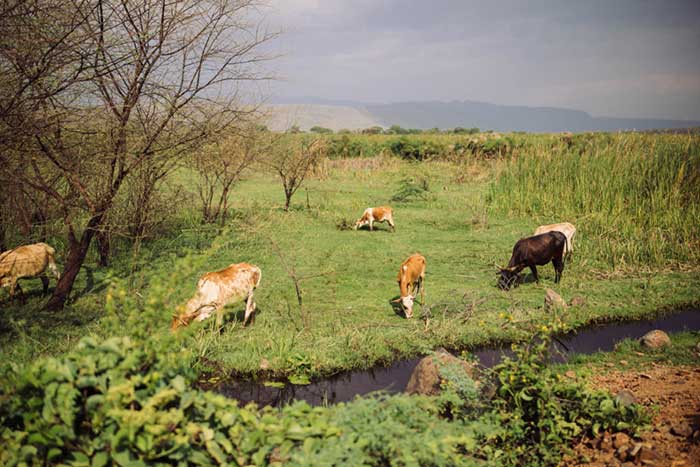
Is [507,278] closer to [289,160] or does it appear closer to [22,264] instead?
[22,264]

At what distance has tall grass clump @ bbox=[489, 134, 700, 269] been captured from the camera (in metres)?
10.6

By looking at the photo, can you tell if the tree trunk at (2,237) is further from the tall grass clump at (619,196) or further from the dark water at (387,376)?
the tall grass clump at (619,196)

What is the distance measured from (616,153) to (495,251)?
6021mm

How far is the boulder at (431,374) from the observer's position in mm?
4855

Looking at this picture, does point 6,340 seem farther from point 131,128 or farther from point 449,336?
point 449,336

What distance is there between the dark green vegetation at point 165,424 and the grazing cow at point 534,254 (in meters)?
5.61

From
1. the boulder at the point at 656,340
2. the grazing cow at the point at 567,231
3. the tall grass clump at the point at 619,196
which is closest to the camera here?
the boulder at the point at 656,340

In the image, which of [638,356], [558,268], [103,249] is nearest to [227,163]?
[103,249]

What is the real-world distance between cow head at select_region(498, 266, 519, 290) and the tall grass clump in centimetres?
245

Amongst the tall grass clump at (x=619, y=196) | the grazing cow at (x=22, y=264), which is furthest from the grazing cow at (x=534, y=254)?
the grazing cow at (x=22, y=264)

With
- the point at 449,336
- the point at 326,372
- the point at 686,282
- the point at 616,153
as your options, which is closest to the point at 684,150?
the point at 616,153

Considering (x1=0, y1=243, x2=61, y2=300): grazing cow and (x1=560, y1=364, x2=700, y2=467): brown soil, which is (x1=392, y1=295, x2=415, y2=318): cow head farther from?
(x1=0, y1=243, x2=61, y2=300): grazing cow

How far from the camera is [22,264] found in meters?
7.65

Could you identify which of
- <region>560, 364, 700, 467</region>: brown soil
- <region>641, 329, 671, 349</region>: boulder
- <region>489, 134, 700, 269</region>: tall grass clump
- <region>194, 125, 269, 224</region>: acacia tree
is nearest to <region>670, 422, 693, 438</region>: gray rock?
<region>560, 364, 700, 467</region>: brown soil
